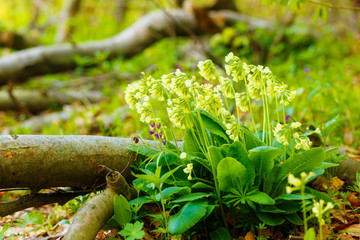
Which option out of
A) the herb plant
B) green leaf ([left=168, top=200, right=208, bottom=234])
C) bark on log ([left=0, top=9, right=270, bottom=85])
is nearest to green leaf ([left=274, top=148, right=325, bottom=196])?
the herb plant

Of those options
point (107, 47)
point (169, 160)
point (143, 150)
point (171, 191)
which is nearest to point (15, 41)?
point (107, 47)

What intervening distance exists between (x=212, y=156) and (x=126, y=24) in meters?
9.70

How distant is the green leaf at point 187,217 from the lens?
4.94 feet

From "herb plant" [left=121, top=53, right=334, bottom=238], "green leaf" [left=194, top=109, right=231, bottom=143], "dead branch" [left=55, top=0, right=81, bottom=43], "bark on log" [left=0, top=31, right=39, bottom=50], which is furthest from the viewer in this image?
"dead branch" [left=55, top=0, right=81, bottom=43]

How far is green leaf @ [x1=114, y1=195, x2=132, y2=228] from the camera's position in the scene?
172cm

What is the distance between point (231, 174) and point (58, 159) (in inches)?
38.0

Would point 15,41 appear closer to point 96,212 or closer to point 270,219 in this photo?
point 96,212

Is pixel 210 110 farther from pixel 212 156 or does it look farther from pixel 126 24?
pixel 126 24

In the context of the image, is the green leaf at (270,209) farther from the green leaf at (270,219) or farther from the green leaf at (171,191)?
the green leaf at (171,191)

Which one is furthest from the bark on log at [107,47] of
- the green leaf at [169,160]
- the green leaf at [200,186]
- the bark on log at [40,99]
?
the green leaf at [200,186]

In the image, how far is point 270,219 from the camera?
1.67m

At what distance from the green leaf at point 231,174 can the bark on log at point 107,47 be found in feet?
13.7

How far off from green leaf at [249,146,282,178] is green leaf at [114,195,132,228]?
2.28 ft

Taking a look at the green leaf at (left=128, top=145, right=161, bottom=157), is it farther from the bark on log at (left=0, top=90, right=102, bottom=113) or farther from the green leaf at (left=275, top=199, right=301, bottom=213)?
the bark on log at (left=0, top=90, right=102, bottom=113)
